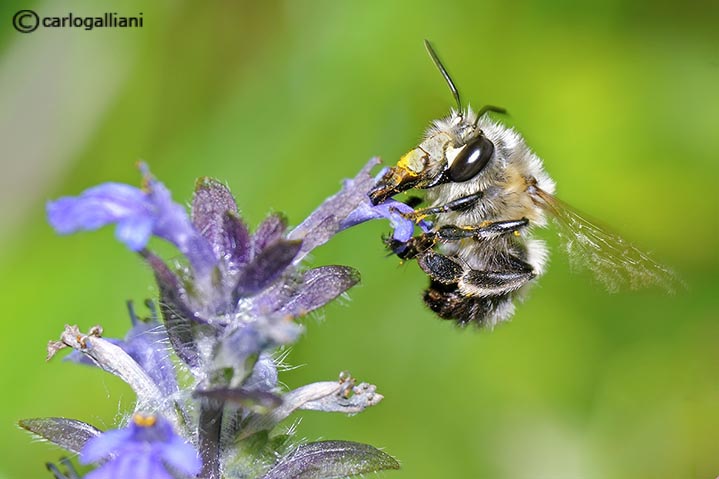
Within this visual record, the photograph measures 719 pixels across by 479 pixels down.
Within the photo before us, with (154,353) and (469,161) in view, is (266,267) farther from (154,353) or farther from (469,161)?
(469,161)

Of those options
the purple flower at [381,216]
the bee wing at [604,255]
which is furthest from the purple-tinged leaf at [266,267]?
the bee wing at [604,255]

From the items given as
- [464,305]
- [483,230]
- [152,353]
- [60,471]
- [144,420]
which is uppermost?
[483,230]

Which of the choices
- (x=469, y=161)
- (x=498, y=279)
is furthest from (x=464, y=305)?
(x=469, y=161)

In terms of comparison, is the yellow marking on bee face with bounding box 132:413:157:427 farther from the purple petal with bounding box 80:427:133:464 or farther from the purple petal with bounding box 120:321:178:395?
the purple petal with bounding box 120:321:178:395

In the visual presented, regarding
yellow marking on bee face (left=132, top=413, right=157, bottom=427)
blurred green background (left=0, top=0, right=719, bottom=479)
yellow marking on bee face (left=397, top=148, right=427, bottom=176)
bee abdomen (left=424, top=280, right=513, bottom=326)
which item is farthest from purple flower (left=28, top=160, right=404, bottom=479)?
blurred green background (left=0, top=0, right=719, bottom=479)

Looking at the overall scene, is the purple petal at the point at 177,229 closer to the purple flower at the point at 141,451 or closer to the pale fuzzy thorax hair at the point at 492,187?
the purple flower at the point at 141,451

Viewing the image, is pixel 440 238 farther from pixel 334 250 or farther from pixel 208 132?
pixel 208 132
